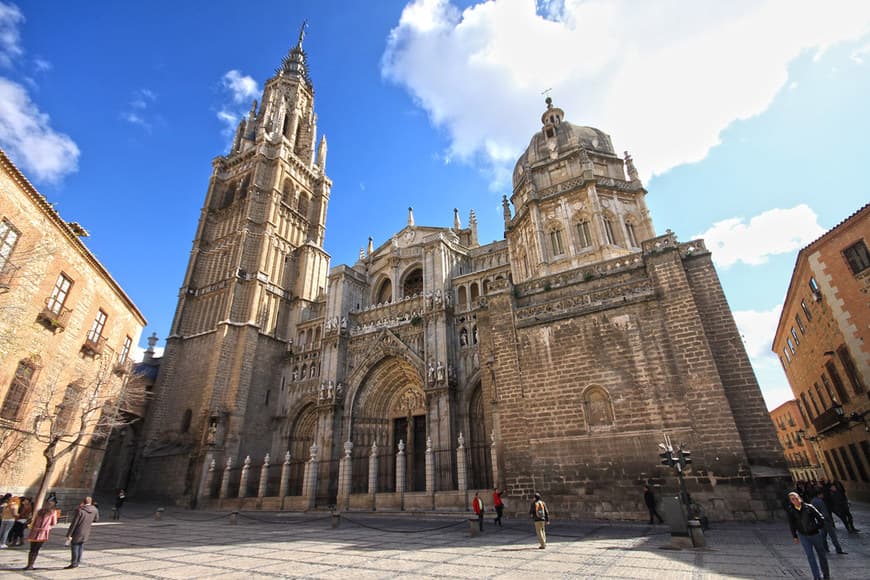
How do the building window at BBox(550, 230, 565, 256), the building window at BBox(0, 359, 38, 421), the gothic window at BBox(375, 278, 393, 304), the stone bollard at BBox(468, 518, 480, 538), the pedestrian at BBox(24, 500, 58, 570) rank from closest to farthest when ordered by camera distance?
1. the pedestrian at BBox(24, 500, 58, 570)
2. the stone bollard at BBox(468, 518, 480, 538)
3. the building window at BBox(0, 359, 38, 421)
4. the building window at BBox(550, 230, 565, 256)
5. the gothic window at BBox(375, 278, 393, 304)

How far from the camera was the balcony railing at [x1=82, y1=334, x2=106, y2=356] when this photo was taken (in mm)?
15886

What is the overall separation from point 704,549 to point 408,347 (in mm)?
15707

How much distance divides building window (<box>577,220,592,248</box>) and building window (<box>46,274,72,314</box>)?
65.7 feet

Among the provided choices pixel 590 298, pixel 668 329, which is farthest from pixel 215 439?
pixel 668 329

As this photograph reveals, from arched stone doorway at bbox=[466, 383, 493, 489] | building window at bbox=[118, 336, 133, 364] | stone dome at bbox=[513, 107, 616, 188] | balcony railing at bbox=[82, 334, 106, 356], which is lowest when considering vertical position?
arched stone doorway at bbox=[466, 383, 493, 489]

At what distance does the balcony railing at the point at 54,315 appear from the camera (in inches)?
528

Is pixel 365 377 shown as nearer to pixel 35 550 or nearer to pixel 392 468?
pixel 392 468

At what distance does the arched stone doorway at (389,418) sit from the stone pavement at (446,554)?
31.3 ft

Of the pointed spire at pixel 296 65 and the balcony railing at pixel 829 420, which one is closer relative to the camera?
the balcony railing at pixel 829 420

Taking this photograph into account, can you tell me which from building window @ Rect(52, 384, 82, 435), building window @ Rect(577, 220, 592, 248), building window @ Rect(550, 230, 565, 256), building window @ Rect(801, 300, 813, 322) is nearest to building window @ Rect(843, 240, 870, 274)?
building window @ Rect(801, 300, 813, 322)

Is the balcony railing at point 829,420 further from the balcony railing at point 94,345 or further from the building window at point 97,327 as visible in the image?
the building window at point 97,327

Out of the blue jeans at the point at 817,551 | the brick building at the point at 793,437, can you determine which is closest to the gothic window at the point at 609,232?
the blue jeans at the point at 817,551

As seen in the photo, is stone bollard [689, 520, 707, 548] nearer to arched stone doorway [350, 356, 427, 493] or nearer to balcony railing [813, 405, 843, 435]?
balcony railing [813, 405, 843, 435]

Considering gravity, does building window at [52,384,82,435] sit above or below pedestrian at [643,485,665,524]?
above
